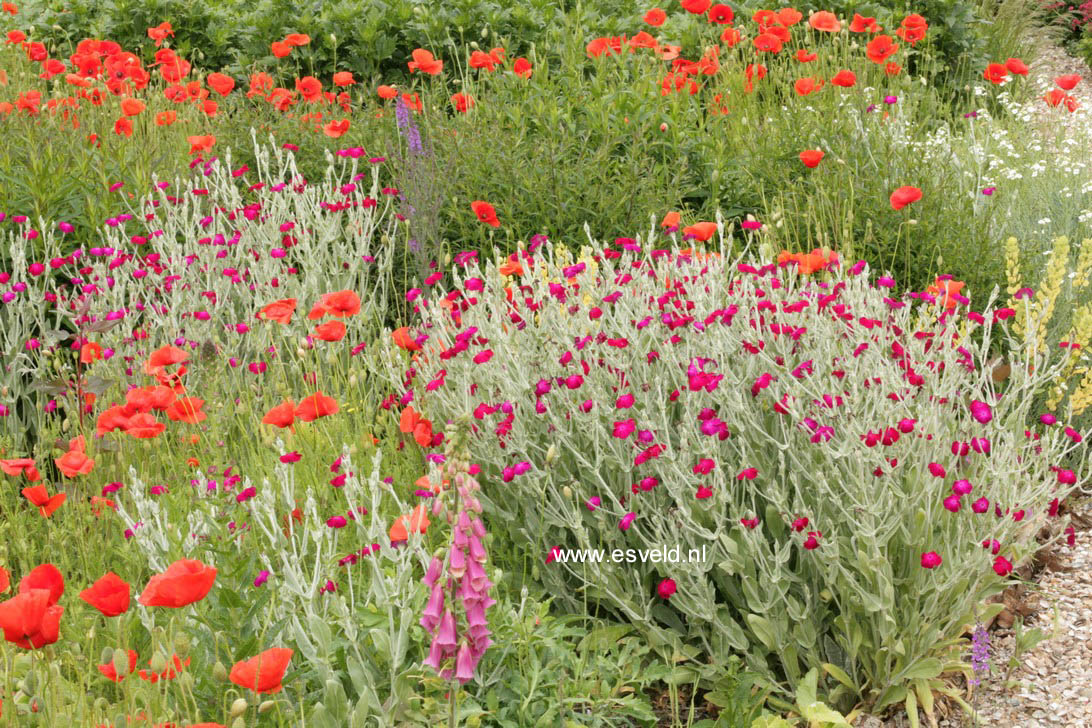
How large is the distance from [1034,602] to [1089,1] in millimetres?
8664

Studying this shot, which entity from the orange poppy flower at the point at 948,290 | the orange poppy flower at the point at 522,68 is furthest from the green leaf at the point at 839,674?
the orange poppy flower at the point at 522,68

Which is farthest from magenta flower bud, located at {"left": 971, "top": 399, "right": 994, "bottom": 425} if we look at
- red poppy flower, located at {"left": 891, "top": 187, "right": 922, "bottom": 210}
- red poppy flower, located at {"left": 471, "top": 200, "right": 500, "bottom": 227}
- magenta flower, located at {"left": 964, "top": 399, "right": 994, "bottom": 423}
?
red poppy flower, located at {"left": 471, "top": 200, "right": 500, "bottom": 227}

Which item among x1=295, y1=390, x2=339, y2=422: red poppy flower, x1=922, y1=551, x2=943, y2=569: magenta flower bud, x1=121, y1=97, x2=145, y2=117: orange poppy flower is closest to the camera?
x1=922, y1=551, x2=943, y2=569: magenta flower bud

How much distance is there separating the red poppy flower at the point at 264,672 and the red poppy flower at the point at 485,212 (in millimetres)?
2520

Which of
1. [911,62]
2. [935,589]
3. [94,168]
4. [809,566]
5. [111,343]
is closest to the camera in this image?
[935,589]

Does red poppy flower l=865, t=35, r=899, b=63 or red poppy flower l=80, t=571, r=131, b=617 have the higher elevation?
red poppy flower l=865, t=35, r=899, b=63

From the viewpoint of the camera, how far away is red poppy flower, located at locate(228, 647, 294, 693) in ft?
5.98

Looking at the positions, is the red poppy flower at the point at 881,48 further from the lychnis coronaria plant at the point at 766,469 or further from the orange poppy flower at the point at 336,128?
the orange poppy flower at the point at 336,128

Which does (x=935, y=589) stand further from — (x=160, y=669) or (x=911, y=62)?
(x=911, y=62)

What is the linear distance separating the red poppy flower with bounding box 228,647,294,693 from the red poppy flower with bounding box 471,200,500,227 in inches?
99.2

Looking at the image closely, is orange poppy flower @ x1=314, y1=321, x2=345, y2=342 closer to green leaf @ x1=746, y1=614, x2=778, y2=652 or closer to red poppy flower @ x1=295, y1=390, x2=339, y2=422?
red poppy flower @ x1=295, y1=390, x2=339, y2=422

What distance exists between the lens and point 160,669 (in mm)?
1937

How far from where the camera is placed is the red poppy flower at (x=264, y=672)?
1824 mm

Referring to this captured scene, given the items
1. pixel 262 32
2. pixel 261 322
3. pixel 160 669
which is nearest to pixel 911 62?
pixel 262 32
